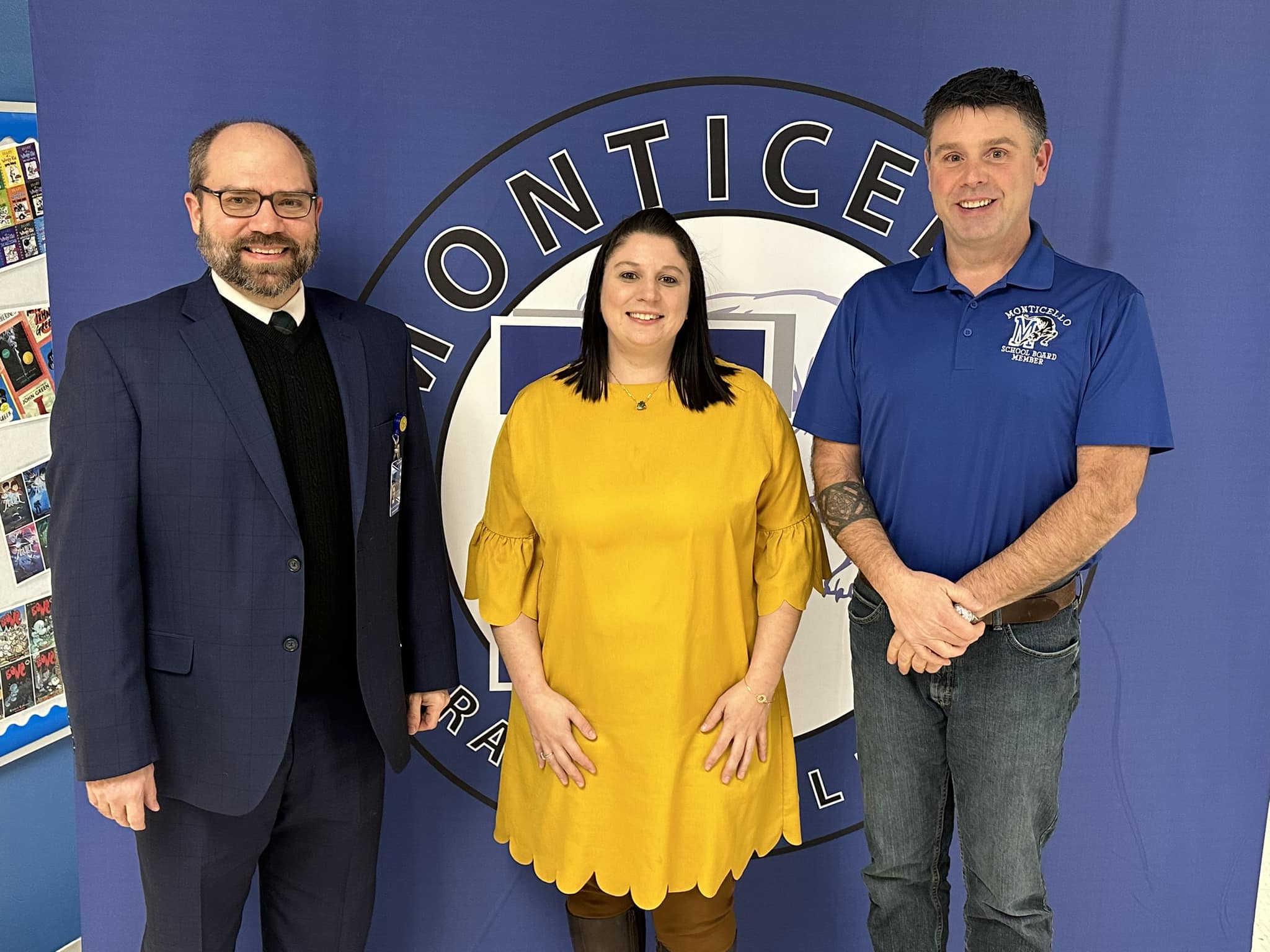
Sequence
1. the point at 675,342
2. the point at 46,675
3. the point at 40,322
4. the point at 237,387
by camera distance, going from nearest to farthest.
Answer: the point at 237,387
the point at 675,342
the point at 40,322
the point at 46,675

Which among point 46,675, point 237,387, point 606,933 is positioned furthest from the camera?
point 46,675

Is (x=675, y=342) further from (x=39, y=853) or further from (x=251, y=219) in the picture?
(x=39, y=853)

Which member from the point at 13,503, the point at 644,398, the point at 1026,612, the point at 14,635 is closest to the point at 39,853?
the point at 14,635

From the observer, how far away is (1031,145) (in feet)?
5.17

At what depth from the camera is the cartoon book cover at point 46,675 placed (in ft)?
8.50

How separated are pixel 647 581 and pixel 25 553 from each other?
6.03 feet

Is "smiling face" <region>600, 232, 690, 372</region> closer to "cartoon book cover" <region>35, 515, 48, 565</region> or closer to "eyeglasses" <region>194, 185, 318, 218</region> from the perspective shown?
"eyeglasses" <region>194, 185, 318, 218</region>

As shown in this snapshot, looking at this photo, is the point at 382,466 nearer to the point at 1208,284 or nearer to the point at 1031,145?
the point at 1031,145

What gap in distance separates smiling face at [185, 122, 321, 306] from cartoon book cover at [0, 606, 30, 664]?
1.50 m

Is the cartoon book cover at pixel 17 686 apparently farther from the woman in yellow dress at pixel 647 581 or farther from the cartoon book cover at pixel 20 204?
the woman in yellow dress at pixel 647 581

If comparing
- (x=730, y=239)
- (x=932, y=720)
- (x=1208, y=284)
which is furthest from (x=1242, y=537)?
(x=730, y=239)

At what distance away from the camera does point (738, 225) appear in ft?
7.09

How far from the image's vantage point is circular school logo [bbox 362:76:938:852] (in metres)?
2.11

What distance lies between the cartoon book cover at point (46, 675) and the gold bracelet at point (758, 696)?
197cm
